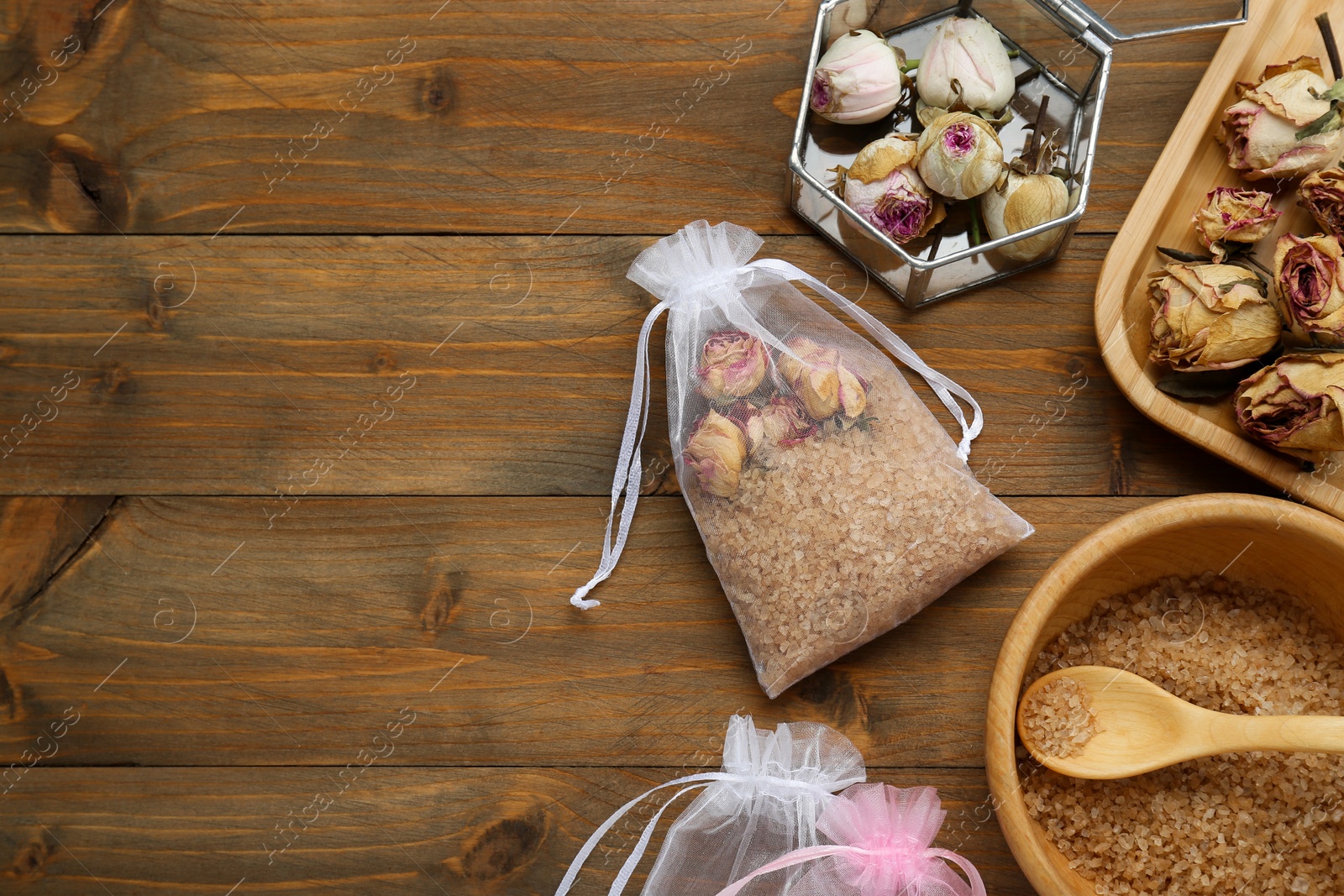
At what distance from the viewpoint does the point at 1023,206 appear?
2.30 ft

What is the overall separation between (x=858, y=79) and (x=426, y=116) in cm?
39

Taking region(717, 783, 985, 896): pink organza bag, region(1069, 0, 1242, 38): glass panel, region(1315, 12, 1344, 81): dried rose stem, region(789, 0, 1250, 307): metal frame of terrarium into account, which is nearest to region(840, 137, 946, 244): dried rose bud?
region(789, 0, 1250, 307): metal frame of terrarium

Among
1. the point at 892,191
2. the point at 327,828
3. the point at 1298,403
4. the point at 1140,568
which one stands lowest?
the point at 327,828

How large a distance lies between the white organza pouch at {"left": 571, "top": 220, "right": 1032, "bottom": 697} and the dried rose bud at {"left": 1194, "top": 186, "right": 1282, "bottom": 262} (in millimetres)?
257

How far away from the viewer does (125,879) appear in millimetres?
763

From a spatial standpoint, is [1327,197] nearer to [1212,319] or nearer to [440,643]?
[1212,319]

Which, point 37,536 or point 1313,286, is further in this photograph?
point 37,536

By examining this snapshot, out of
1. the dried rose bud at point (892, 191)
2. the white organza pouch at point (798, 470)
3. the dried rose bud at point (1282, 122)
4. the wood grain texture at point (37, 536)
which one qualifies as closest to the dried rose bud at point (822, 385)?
→ the white organza pouch at point (798, 470)

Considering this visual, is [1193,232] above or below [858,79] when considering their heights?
below

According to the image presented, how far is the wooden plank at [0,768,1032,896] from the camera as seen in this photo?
0.75 meters

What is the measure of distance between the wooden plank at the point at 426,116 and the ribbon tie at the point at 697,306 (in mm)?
71

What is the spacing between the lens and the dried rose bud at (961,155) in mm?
677

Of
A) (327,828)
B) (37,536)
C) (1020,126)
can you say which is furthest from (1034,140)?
(37,536)

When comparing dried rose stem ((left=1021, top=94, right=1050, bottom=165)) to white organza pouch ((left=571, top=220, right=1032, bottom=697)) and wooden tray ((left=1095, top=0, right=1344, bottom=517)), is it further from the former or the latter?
white organza pouch ((left=571, top=220, right=1032, bottom=697))
